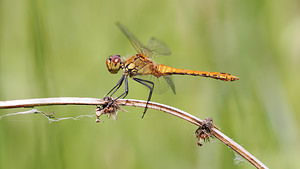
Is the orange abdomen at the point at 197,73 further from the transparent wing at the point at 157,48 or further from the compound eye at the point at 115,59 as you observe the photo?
the compound eye at the point at 115,59

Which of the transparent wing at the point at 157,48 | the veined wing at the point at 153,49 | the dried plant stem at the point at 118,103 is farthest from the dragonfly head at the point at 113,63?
the dried plant stem at the point at 118,103

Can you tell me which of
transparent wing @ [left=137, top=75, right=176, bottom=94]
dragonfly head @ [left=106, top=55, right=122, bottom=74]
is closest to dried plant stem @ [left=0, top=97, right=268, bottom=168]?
dragonfly head @ [left=106, top=55, right=122, bottom=74]

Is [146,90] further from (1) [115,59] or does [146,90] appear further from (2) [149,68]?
(1) [115,59]

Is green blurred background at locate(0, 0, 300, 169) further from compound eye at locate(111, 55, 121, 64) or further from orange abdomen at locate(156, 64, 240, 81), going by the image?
compound eye at locate(111, 55, 121, 64)

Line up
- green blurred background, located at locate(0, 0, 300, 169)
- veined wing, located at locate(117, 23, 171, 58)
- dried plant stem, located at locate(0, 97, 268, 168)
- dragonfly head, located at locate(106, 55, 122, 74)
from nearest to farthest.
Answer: dried plant stem, located at locate(0, 97, 268, 168) → green blurred background, located at locate(0, 0, 300, 169) → dragonfly head, located at locate(106, 55, 122, 74) → veined wing, located at locate(117, 23, 171, 58)

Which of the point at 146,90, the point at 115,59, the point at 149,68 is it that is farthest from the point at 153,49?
the point at 146,90

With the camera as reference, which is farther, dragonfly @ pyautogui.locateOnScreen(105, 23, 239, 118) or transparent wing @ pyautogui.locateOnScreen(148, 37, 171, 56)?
transparent wing @ pyautogui.locateOnScreen(148, 37, 171, 56)
